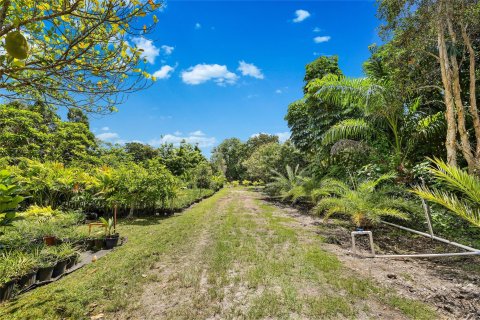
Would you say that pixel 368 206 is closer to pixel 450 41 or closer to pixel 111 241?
pixel 450 41

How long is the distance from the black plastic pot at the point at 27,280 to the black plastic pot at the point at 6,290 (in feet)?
0.45

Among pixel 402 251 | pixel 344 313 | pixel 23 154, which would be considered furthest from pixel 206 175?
pixel 344 313

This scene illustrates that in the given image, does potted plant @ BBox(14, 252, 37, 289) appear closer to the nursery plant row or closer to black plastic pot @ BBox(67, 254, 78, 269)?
the nursery plant row

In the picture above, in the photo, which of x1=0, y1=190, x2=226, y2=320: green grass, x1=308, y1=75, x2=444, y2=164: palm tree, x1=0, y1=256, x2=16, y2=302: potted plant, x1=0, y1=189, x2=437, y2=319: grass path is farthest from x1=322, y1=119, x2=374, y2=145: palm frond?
x1=0, y1=256, x2=16, y2=302: potted plant

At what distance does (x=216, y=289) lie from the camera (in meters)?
3.29

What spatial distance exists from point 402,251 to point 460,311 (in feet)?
7.38

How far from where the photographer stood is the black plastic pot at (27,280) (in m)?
3.21

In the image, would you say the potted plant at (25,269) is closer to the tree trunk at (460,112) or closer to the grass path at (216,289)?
the grass path at (216,289)

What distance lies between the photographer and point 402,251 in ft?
15.7

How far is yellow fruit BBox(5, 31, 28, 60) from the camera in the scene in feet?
4.04

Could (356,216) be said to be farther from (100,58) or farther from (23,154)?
(23,154)

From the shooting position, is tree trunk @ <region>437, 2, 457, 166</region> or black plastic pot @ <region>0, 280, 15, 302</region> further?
tree trunk @ <region>437, 2, 457, 166</region>

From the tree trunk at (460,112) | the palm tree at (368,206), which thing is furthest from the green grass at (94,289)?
the tree trunk at (460,112)

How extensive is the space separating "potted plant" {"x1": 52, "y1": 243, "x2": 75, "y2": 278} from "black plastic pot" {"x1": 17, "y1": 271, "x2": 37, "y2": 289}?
313 millimetres
